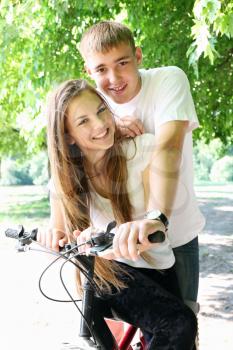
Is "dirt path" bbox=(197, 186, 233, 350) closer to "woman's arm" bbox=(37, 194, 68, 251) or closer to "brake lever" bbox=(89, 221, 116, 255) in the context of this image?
"woman's arm" bbox=(37, 194, 68, 251)

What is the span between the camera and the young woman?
170cm

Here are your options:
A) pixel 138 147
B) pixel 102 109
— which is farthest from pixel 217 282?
pixel 102 109

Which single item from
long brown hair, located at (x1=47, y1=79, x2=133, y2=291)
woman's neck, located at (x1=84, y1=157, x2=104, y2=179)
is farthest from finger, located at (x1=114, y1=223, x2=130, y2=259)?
woman's neck, located at (x1=84, y1=157, x2=104, y2=179)

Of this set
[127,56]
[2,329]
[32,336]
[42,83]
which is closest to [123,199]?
[127,56]

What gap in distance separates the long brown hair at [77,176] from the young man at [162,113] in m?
0.12

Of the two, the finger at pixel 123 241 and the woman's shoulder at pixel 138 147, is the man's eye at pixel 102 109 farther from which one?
the finger at pixel 123 241

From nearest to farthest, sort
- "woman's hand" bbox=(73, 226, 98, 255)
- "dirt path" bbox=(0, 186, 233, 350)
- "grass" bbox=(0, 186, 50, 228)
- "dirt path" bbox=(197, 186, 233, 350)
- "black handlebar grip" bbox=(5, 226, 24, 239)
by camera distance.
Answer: "woman's hand" bbox=(73, 226, 98, 255)
"black handlebar grip" bbox=(5, 226, 24, 239)
"dirt path" bbox=(0, 186, 233, 350)
"dirt path" bbox=(197, 186, 233, 350)
"grass" bbox=(0, 186, 50, 228)

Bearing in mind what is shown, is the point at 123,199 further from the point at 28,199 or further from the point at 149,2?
the point at 28,199

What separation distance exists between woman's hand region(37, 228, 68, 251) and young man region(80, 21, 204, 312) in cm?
32

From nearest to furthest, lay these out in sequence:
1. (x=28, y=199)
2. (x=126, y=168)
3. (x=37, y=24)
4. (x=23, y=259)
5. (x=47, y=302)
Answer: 1. (x=126, y=168)
2. (x=37, y=24)
3. (x=47, y=302)
4. (x=23, y=259)
5. (x=28, y=199)

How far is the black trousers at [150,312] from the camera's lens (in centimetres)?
171

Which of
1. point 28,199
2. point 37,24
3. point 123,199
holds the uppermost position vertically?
point 37,24

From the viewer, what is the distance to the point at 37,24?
5066 mm

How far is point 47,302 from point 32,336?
115cm
